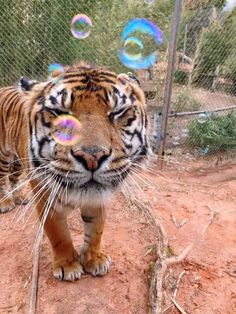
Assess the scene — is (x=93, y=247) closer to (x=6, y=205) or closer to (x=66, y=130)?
(x=66, y=130)

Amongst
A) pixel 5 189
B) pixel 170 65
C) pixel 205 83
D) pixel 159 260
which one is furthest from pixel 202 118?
pixel 159 260

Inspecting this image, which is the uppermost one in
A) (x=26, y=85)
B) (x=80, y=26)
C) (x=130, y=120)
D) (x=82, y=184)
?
(x=80, y=26)

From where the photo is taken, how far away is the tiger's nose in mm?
2037

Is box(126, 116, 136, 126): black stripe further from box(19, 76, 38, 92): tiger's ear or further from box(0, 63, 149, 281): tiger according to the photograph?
box(19, 76, 38, 92): tiger's ear

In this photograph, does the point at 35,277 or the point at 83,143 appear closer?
Answer: the point at 83,143

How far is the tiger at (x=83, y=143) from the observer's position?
6.98 feet

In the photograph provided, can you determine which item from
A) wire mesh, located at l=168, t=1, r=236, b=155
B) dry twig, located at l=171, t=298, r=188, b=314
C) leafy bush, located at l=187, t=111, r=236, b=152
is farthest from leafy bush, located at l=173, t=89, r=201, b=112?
dry twig, located at l=171, t=298, r=188, b=314

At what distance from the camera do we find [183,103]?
7.05m

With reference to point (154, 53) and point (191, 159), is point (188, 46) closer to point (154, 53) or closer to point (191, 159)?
point (154, 53)

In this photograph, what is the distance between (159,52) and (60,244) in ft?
16.3

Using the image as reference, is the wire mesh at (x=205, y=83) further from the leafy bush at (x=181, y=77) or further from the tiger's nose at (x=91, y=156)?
the tiger's nose at (x=91, y=156)

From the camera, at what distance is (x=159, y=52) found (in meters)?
7.06

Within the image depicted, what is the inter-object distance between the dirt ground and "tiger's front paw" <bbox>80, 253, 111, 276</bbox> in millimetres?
53

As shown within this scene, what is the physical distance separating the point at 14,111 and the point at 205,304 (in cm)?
237
